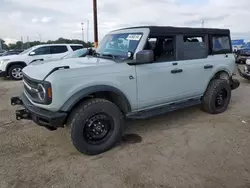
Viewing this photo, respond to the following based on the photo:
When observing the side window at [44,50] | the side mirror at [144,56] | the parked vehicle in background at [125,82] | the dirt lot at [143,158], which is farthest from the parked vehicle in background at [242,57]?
the side mirror at [144,56]

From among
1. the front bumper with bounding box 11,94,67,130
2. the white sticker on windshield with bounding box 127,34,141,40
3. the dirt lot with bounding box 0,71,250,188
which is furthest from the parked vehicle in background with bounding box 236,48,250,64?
the front bumper with bounding box 11,94,67,130

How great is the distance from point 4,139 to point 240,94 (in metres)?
6.60

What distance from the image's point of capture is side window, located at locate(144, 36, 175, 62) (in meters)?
4.32

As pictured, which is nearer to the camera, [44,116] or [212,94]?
[44,116]

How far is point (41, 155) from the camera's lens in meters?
3.51

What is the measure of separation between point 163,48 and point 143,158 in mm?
2201

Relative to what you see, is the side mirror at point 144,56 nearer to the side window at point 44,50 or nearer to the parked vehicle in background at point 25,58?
the parked vehicle in background at point 25,58

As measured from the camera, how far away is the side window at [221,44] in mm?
5152

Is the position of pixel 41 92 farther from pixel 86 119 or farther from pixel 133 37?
pixel 133 37

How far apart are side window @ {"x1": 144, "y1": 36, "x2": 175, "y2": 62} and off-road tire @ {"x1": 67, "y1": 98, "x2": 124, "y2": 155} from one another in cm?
142

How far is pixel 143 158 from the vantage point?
3381 millimetres

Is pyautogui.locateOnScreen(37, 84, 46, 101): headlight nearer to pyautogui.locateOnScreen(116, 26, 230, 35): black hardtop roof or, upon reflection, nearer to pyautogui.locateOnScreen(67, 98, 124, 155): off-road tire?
pyautogui.locateOnScreen(67, 98, 124, 155): off-road tire

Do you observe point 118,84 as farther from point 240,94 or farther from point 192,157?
point 240,94

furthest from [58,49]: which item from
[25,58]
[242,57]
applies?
[242,57]
